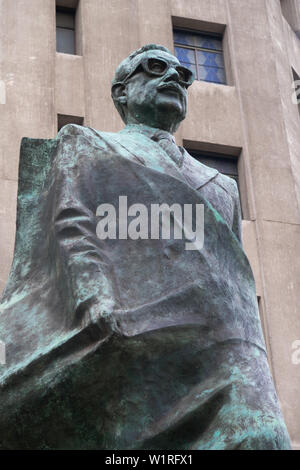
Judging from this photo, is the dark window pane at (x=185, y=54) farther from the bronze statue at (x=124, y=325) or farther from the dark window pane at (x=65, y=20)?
the bronze statue at (x=124, y=325)

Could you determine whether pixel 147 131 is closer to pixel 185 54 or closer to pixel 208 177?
pixel 208 177

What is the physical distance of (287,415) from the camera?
15914mm

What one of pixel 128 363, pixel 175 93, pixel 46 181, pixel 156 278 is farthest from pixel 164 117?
pixel 128 363

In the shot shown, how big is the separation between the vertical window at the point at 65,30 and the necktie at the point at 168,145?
13859mm

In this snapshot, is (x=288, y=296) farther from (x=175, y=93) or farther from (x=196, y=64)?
(x=175, y=93)

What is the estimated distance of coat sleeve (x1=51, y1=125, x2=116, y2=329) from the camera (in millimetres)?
4625

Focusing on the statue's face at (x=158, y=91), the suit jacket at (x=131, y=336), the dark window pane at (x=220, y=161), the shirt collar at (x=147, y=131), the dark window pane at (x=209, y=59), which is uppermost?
the dark window pane at (x=209, y=59)

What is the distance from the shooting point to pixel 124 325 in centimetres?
458

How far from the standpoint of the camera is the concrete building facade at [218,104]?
55.6 ft

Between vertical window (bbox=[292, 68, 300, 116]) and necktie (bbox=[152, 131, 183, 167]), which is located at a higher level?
vertical window (bbox=[292, 68, 300, 116])

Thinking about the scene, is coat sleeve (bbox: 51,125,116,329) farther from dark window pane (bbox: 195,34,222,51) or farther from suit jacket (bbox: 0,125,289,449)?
dark window pane (bbox: 195,34,222,51)

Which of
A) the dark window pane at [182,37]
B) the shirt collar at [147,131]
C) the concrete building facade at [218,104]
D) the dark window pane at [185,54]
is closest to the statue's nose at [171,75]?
the shirt collar at [147,131]

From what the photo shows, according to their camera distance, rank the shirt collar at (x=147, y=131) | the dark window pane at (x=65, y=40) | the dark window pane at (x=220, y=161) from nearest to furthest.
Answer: the shirt collar at (x=147, y=131)
the dark window pane at (x=220, y=161)
the dark window pane at (x=65, y=40)

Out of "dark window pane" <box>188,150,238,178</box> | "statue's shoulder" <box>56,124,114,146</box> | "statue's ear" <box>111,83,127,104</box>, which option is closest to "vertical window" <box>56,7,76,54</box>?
"dark window pane" <box>188,150,238,178</box>
